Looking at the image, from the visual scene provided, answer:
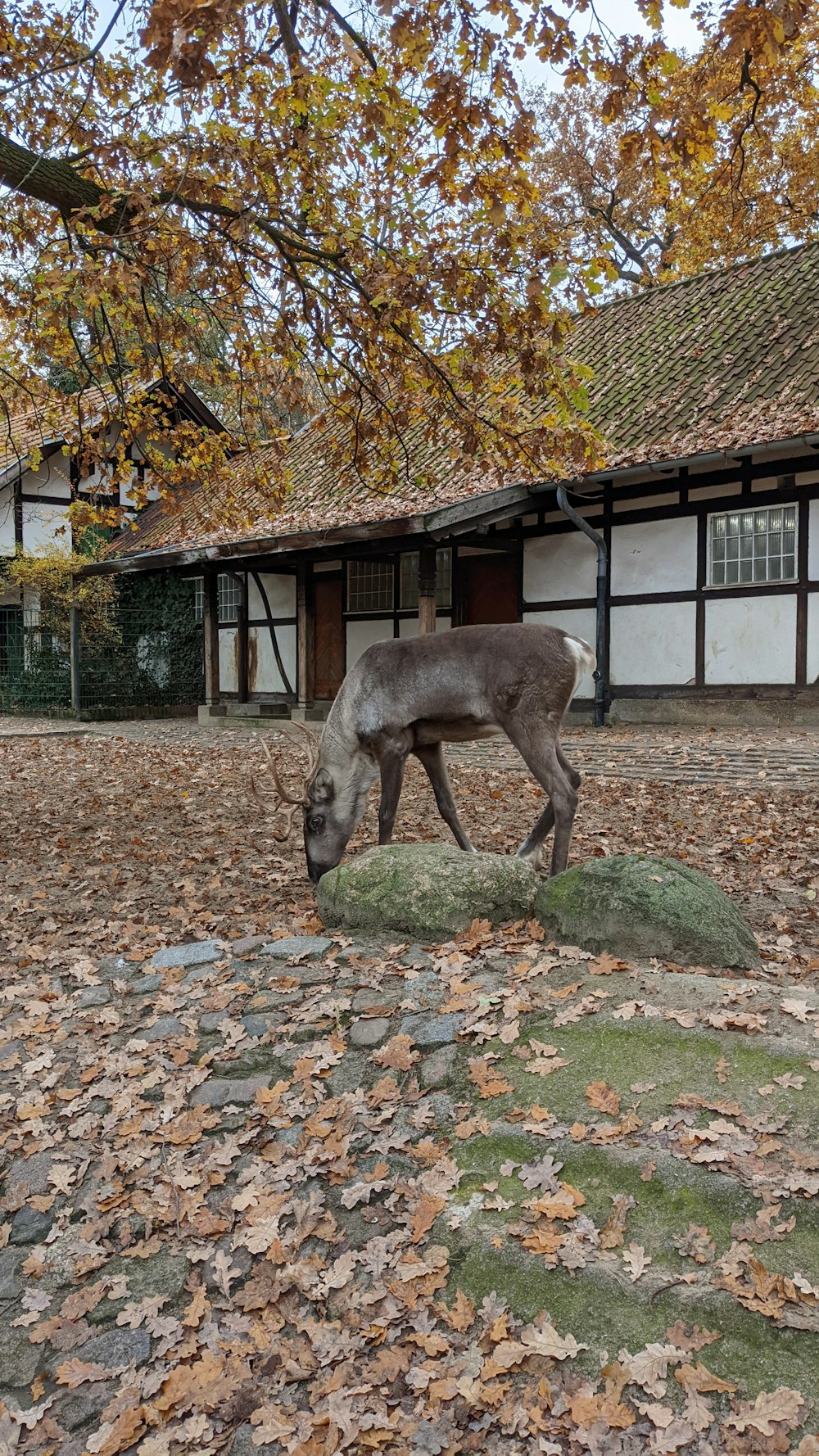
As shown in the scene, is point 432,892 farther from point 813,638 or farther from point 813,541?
point 813,541

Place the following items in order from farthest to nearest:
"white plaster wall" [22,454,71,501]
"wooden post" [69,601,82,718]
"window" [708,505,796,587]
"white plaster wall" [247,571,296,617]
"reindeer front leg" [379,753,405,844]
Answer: "white plaster wall" [22,454,71,501], "wooden post" [69,601,82,718], "white plaster wall" [247,571,296,617], "window" [708,505,796,587], "reindeer front leg" [379,753,405,844]

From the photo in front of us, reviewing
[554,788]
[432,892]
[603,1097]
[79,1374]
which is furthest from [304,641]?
[79,1374]

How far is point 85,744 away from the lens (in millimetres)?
16234

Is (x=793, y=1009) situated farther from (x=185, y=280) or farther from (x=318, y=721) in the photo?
(x=318, y=721)

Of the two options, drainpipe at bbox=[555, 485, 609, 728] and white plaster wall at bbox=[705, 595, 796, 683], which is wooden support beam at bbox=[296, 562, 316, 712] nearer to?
drainpipe at bbox=[555, 485, 609, 728]

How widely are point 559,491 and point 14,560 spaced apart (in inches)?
521

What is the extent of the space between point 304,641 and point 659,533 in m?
6.82

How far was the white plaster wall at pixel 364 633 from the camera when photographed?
62.4ft

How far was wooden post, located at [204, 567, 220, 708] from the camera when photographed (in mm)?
20375

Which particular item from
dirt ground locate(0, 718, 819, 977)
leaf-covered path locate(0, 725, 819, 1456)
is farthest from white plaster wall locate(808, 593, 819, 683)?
leaf-covered path locate(0, 725, 819, 1456)

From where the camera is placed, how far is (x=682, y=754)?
37.3ft

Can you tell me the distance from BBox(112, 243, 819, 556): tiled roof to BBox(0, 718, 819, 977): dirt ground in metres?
3.37

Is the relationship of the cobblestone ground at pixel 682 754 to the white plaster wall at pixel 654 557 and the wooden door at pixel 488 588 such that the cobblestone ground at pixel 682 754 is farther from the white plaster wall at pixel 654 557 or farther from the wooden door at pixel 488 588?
the wooden door at pixel 488 588

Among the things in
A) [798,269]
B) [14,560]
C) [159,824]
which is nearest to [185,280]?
[159,824]
